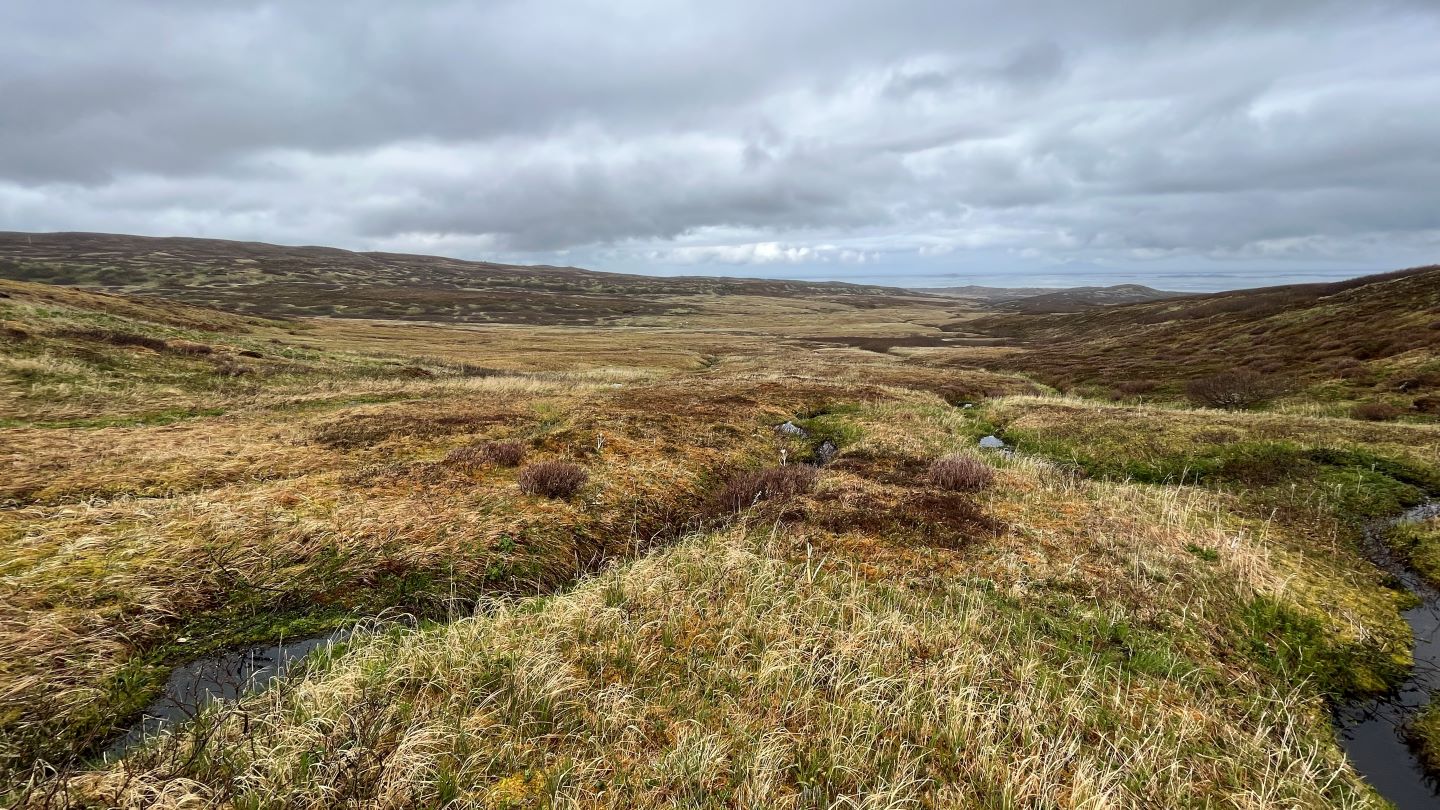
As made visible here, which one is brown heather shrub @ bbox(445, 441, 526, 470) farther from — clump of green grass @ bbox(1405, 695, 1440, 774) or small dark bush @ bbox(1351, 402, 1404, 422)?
small dark bush @ bbox(1351, 402, 1404, 422)

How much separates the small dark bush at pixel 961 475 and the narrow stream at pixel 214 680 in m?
15.9

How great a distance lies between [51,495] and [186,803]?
42.7 feet

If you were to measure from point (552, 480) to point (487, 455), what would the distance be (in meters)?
3.67

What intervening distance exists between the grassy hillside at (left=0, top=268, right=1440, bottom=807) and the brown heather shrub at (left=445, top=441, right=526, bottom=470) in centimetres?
16

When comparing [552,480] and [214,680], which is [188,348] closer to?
[552,480]

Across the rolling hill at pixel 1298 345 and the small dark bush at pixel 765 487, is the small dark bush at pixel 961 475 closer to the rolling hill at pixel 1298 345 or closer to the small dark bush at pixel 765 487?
the small dark bush at pixel 765 487

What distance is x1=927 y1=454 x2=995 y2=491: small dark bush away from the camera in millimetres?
17672

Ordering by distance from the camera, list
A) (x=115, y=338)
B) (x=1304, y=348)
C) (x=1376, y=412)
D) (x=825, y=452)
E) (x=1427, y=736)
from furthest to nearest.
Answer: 1. (x=1304, y=348)
2. (x=115, y=338)
3. (x=1376, y=412)
4. (x=825, y=452)
5. (x=1427, y=736)

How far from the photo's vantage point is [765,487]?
17.3 m

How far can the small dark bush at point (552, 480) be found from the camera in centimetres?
1545

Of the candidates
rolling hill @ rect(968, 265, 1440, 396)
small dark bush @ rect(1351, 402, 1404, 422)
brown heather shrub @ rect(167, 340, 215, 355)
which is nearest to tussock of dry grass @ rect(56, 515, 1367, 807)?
small dark bush @ rect(1351, 402, 1404, 422)

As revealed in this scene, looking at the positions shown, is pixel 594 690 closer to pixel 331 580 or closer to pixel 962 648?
pixel 962 648

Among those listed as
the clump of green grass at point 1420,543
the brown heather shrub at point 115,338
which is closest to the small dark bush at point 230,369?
the brown heather shrub at point 115,338

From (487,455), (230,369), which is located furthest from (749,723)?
(230,369)
